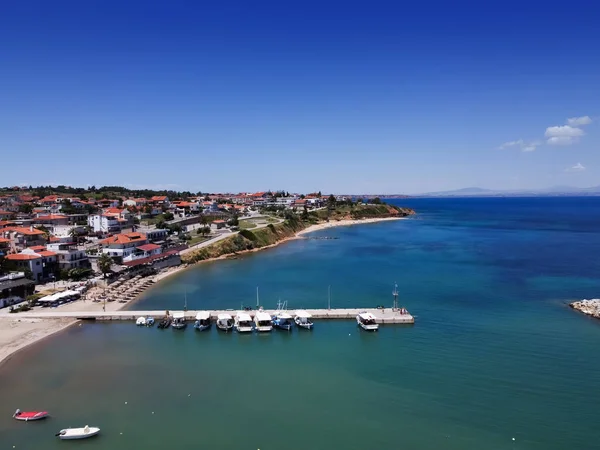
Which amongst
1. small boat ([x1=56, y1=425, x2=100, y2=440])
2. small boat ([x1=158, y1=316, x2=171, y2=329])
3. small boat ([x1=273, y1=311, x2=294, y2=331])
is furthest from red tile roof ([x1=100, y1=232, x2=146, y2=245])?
small boat ([x1=56, y1=425, x2=100, y2=440])

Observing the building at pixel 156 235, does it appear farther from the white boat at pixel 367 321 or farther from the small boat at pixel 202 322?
the white boat at pixel 367 321

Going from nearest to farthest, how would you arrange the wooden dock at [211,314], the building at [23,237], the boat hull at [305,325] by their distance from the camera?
the boat hull at [305,325]
the wooden dock at [211,314]
the building at [23,237]

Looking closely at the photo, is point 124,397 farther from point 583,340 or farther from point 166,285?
point 583,340

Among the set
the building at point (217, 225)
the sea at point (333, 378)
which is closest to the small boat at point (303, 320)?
the sea at point (333, 378)

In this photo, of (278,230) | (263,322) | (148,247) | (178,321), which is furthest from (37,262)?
(278,230)

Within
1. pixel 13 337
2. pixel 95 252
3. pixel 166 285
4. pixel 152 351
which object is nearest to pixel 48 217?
pixel 95 252

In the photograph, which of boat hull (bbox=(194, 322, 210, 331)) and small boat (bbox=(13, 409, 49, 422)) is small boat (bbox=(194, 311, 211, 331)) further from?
small boat (bbox=(13, 409, 49, 422))

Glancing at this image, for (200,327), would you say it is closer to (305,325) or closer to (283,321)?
(283,321)
